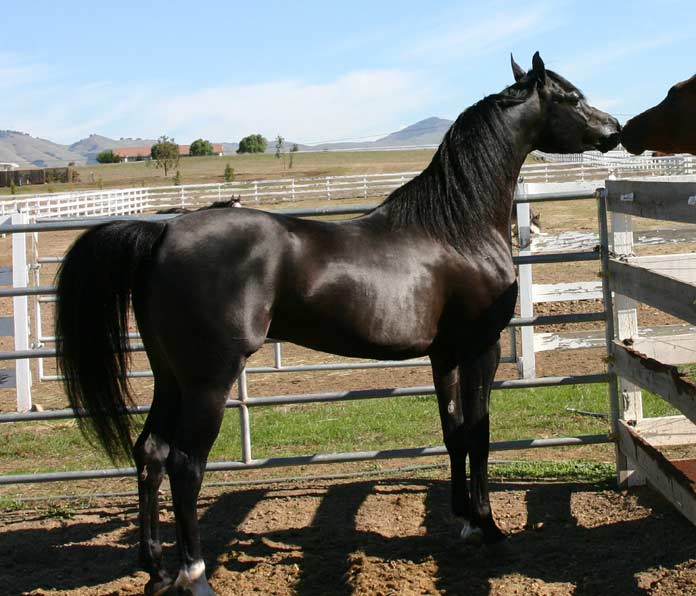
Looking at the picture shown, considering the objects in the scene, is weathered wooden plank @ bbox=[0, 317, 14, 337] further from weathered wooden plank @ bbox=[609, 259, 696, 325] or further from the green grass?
weathered wooden plank @ bbox=[609, 259, 696, 325]

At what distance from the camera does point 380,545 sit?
4387mm

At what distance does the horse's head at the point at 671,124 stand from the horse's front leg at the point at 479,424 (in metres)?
1.54

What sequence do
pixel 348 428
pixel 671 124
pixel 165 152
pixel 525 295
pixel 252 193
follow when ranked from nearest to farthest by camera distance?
pixel 671 124 < pixel 348 428 < pixel 525 295 < pixel 252 193 < pixel 165 152

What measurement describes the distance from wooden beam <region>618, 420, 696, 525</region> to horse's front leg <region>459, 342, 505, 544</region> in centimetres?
89

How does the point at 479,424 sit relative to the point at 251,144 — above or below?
below

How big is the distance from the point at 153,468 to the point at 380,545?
122 cm

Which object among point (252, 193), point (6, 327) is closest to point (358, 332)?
point (6, 327)

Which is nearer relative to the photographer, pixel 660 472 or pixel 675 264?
pixel 660 472

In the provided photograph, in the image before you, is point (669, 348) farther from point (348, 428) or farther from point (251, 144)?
point (251, 144)

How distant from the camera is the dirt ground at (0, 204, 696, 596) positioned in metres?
3.85

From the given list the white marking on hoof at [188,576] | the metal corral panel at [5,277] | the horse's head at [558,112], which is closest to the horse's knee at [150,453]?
the white marking on hoof at [188,576]

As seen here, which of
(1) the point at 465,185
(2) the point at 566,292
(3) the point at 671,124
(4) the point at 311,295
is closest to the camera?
(4) the point at 311,295

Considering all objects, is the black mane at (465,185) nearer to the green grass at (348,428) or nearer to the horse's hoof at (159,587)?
the horse's hoof at (159,587)

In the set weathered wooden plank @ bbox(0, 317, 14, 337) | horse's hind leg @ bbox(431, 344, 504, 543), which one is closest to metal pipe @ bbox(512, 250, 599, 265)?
horse's hind leg @ bbox(431, 344, 504, 543)
